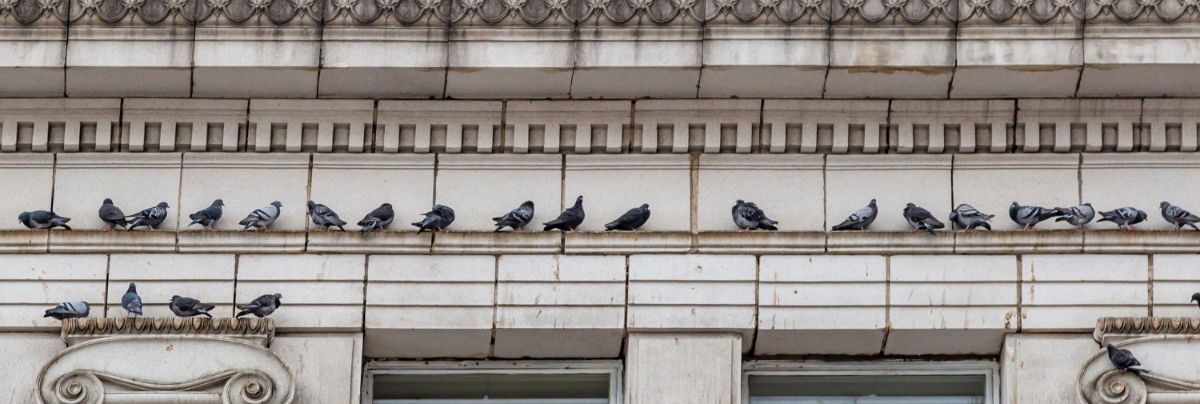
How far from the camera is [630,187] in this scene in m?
20.7

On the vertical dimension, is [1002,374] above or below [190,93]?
below

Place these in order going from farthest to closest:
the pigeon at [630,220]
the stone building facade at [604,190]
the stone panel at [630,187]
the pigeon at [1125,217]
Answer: the stone panel at [630,187] → the pigeon at [630,220] → the pigeon at [1125,217] → the stone building facade at [604,190]

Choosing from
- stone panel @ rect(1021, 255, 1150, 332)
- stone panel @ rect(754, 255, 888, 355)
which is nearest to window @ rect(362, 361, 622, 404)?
stone panel @ rect(754, 255, 888, 355)

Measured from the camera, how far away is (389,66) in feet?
67.3

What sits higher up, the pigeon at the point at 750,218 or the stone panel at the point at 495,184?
the stone panel at the point at 495,184

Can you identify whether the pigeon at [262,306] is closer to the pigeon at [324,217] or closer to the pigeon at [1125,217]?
the pigeon at [324,217]

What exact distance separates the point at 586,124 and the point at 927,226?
91.0 inches

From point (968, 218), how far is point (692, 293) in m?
1.81

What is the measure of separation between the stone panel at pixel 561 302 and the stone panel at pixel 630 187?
0.35 metres

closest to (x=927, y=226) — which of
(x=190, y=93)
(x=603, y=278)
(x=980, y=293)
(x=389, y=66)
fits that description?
(x=980, y=293)

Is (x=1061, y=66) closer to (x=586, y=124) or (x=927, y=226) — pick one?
(x=927, y=226)

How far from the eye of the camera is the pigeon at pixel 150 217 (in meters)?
20.4

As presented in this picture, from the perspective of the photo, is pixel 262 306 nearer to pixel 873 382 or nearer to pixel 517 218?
pixel 517 218

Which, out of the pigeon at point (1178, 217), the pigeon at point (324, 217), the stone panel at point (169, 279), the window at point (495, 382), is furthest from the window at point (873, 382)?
the stone panel at point (169, 279)
